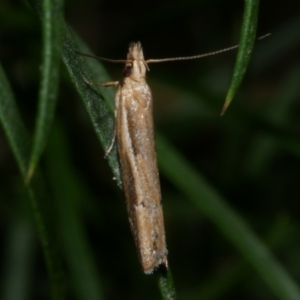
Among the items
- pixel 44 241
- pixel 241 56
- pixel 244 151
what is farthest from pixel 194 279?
pixel 241 56

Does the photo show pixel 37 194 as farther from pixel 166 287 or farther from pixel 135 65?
pixel 135 65

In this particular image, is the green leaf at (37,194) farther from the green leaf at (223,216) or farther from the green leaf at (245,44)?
the green leaf at (223,216)

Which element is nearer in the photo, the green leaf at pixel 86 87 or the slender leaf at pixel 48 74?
the slender leaf at pixel 48 74

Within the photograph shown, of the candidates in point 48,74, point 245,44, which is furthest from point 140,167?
point 48,74

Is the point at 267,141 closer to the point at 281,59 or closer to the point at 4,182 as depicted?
the point at 4,182

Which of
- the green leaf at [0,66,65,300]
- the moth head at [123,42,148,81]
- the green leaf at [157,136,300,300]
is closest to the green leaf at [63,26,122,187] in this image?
the green leaf at [0,66,65,300]

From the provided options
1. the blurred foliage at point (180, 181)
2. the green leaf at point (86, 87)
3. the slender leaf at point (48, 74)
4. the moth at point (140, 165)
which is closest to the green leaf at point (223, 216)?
the blurred foliage at point (180, 181)
